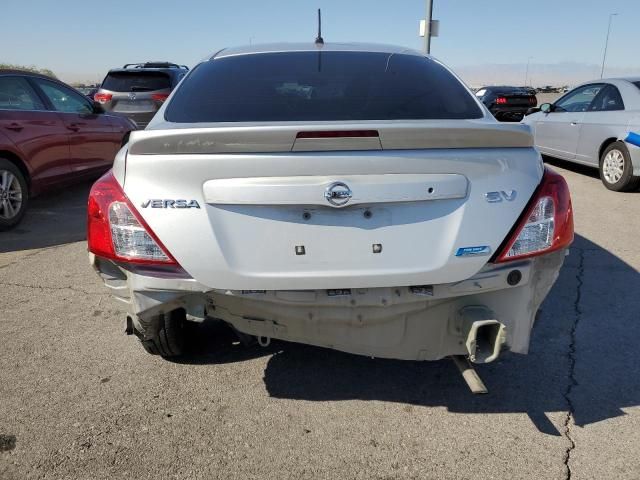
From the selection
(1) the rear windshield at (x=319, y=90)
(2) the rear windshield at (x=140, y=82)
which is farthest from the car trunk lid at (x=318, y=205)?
(2) the rear windshield at (x=140, y=82)

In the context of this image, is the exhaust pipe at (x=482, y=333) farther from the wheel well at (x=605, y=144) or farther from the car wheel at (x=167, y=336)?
the wheel well at (x=605, y=144)

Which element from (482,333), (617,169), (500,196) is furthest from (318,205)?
(617,169)

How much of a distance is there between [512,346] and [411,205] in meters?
0.82

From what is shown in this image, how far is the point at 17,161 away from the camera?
598cm

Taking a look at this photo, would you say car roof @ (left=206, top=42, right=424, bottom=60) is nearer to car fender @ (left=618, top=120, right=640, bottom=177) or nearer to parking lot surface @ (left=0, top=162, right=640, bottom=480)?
parking lot surface @ (left=0, top=162, right=640, bottom=480)

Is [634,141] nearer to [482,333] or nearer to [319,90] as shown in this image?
[319,90]

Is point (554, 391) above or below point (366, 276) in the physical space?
below

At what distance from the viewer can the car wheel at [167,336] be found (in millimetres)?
2629

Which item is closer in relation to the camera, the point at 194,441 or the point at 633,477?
the point at 633,477

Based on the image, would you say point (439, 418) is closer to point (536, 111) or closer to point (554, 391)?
point (554, 391)

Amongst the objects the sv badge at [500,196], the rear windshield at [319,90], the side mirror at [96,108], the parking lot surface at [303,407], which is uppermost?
the rear windshield at [319,90]

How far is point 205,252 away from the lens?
2.16 m

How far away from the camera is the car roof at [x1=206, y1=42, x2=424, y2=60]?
3377 millimetres

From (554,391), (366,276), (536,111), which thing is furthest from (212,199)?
(536,111)
